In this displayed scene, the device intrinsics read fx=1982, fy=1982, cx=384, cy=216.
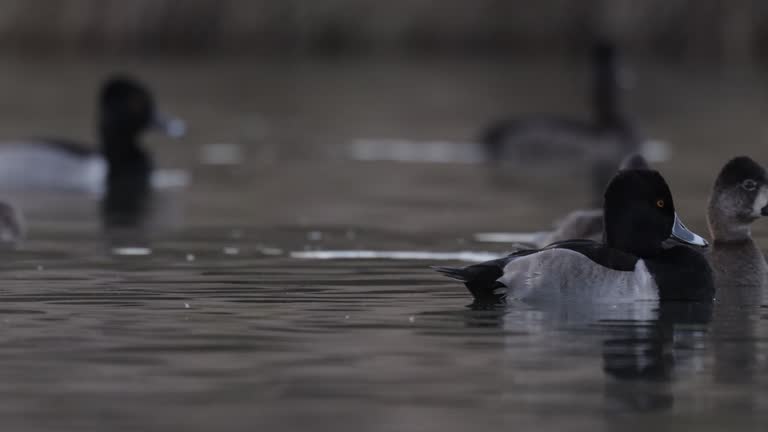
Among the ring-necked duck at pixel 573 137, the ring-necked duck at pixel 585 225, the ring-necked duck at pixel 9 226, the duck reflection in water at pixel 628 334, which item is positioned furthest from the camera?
the ring-necked duck at pixel 573 137

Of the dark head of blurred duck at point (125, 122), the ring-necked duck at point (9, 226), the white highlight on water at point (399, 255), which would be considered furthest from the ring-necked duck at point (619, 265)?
the dark head of blurred duck at point (125, 122)

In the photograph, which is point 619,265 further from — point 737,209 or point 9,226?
point 9,226

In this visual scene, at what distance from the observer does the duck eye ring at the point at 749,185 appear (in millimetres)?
10258

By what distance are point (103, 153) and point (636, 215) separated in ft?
31.6

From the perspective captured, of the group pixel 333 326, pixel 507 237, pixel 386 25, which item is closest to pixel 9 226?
pixel 507 237

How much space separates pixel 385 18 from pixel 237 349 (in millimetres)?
23285

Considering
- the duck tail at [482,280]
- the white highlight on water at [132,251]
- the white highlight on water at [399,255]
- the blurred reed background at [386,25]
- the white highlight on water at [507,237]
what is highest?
the blurred reed background at [386,25]

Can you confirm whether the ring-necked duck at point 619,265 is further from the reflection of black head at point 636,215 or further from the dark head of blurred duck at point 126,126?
the dark head of blurred duck at point 126,126

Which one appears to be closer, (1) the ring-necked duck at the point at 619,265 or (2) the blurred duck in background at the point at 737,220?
(1) the ring-necked duck at the point at 619,265

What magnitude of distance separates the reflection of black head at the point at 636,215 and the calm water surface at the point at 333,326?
405 millimetres

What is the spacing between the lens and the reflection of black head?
9445 mm

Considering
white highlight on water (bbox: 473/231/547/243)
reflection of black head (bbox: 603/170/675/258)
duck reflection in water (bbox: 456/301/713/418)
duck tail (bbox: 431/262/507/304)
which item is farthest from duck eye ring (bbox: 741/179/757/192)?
white highlight on water (bbox: 473/231/547/243)

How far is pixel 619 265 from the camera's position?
30.3 feet

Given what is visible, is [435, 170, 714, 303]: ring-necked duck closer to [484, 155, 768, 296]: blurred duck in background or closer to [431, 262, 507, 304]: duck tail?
[431, 262, 507, 304]: duck tail
